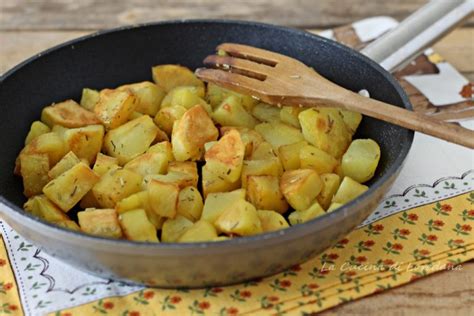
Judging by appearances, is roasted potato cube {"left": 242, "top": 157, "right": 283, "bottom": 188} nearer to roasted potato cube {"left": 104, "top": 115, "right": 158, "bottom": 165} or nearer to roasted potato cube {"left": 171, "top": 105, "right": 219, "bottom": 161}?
roasted potato cube {"left": 171, "top": 105, "right": 219, "bottom": 161}

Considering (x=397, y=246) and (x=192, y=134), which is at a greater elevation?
(x=192, y=134)

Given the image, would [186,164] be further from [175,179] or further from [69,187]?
[69,187]

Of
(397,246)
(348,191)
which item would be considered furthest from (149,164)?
(397,246)

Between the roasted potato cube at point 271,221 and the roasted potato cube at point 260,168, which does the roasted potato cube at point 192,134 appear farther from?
the roasted potato cube at point 271,221

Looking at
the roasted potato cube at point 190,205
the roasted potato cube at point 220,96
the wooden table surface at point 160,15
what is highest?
the wooden table surface at point 160,15

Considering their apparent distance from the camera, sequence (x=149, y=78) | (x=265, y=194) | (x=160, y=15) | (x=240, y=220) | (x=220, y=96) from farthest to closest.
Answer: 1. (x=160, y=15)
2. (x=149, y=78)
3. (x=220, y=96)
4. (x=265, y=194)
5. (x=240, y=220)

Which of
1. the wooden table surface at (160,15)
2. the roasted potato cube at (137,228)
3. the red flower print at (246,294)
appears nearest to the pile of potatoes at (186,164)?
the roasted potato cube at (137,228)

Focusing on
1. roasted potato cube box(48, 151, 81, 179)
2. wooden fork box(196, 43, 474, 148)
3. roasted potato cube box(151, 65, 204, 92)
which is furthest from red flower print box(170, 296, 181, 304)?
roasted potato cube box(151, 65, 204, 92)
